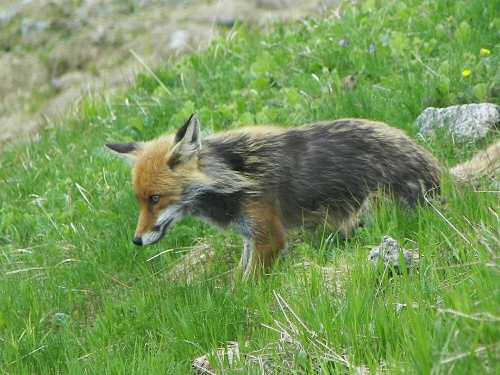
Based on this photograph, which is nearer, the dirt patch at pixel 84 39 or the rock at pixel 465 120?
the rock at pixel 465 120

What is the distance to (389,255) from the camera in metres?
4.68

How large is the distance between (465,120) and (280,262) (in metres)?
2.74

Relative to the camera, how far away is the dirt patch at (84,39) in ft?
50.9

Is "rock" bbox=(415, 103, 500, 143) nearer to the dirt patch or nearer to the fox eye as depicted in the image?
the fox eye

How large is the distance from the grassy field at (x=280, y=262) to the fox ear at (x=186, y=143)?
1.11 m

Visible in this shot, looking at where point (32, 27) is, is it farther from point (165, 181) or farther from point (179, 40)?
point (165, 181)

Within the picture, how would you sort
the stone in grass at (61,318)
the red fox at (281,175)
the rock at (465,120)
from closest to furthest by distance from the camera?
the stone in grass at (61,318), the red fox at (281,175), the rock at (465,120)

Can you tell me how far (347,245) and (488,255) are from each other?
1885 mm

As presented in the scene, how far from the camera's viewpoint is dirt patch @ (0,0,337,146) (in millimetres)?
15500

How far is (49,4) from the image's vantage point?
19.7 m

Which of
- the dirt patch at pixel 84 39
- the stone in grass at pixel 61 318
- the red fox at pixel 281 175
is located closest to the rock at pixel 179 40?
the dirt patch at pixel 84 39

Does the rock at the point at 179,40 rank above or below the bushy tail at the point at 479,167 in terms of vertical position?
below

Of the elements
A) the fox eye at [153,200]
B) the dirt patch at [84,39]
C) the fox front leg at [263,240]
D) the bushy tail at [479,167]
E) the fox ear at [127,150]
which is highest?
the fox ear at [127,150]

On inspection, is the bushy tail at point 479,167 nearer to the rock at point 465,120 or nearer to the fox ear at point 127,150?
the rock at point 465,120
